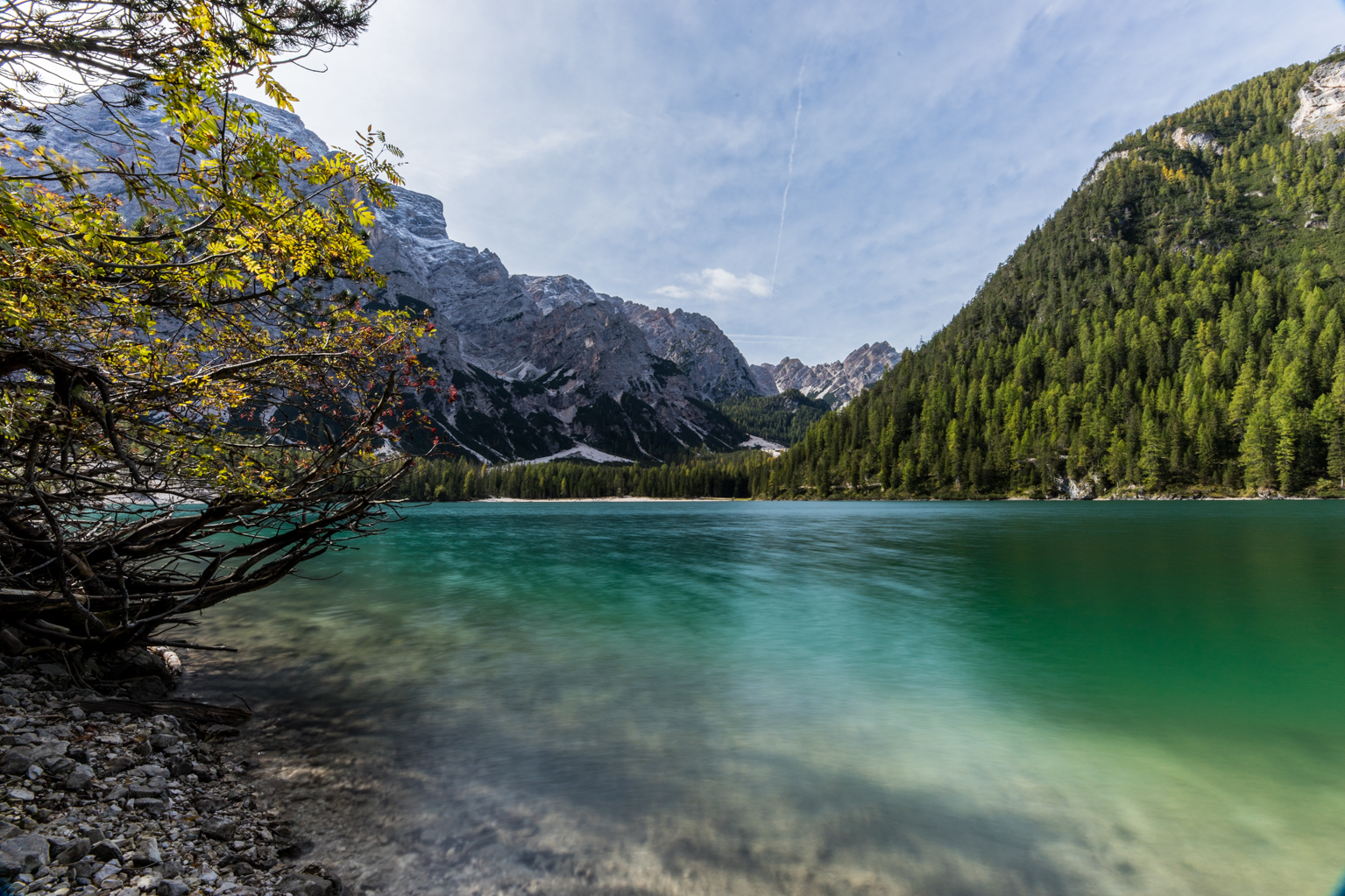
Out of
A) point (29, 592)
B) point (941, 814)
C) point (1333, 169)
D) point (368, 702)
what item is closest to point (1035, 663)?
point (941, 814)

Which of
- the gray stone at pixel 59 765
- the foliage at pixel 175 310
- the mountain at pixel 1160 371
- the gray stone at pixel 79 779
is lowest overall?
the gray stone at pixel 79 779

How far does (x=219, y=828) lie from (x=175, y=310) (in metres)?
6.56

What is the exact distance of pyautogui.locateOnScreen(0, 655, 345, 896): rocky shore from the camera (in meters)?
4.75

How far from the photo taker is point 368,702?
38.1ft

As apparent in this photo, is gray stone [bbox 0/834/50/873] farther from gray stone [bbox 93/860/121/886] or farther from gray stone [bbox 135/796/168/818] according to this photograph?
gray stone [bbox 135/796/168/818]

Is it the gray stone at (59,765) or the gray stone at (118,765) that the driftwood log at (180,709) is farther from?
the gray stone at (59,765)

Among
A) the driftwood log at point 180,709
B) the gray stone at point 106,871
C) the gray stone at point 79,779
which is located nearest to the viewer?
the gray stone at point 106,871

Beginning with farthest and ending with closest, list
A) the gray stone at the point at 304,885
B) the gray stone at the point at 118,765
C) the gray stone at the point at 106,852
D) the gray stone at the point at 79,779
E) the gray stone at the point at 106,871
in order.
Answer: the gray stone at the point at 118,765, the gray stone at the point at 79,779, the gray stone at the point at 304,885, the gray stone at the point at 106,852, the gray stone at the point at 106,871

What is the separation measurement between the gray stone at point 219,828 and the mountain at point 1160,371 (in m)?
150

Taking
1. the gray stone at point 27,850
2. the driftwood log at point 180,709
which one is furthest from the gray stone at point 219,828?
the driftwood log at point 180,709

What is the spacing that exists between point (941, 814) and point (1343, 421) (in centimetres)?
14481

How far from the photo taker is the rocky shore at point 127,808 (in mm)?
4746

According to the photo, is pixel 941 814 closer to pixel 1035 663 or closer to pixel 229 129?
pixel 1035 663

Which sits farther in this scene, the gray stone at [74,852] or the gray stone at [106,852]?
the gray stone at [106,852]
